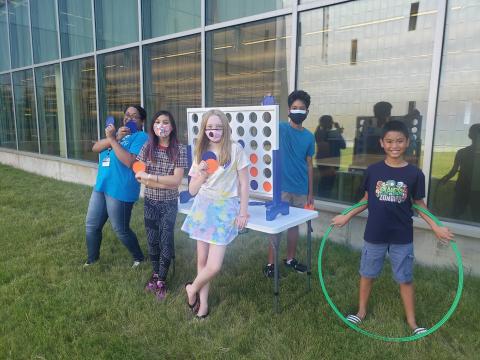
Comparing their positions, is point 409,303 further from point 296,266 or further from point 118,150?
point 118,150

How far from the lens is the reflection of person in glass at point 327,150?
4.61 metres

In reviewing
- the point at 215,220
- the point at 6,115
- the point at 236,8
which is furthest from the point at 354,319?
the point at 6,115

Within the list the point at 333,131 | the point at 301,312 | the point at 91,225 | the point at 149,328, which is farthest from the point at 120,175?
the point at 333,131

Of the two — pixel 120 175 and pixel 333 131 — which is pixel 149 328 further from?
pixel 333 131

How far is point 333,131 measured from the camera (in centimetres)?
462

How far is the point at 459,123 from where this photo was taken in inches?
145

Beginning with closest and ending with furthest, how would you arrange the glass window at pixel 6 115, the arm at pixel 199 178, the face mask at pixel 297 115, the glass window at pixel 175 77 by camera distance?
Answer: the arm at pixel 199 178 → the face mask at pixel 297 115 → the glass window at pixel 175 77 → the glass window at pixel 6 115

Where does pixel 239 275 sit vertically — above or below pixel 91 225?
below

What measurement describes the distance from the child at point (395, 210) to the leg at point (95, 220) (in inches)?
89.8

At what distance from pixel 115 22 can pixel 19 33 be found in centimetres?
495

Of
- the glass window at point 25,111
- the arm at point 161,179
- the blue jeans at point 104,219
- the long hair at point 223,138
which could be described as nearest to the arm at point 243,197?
the long hair at point 223,138

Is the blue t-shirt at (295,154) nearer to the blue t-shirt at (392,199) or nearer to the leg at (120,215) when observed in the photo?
the blue t-shirt at (392,199)

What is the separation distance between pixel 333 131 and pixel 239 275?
7.16 ft

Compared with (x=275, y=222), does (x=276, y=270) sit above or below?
below
